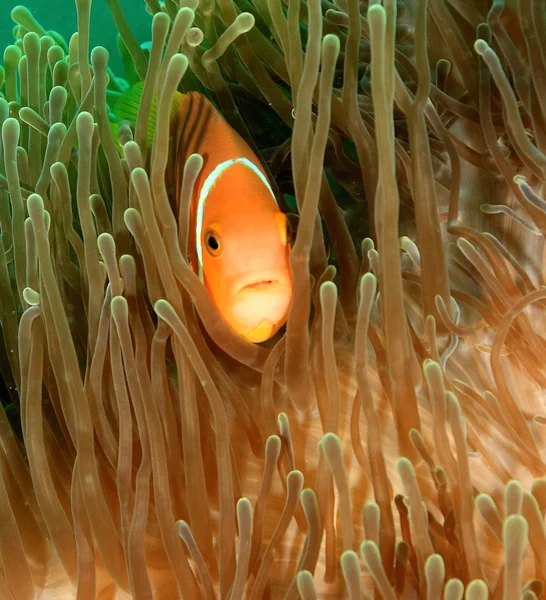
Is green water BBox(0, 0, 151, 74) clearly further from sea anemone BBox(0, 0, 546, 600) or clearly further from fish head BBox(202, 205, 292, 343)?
fish head BBox(202, 205, 292, 343)

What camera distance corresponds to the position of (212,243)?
2.30 feet

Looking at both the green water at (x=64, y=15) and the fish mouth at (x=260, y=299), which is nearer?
the fish mouth at (x=260, y=299)

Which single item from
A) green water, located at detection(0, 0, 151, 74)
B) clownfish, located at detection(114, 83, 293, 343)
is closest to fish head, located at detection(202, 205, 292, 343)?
clownfish, located at detection(114, 83, 293, 343)

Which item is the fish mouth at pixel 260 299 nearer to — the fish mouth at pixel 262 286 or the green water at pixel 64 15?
the fish mouth at pixel 262 286

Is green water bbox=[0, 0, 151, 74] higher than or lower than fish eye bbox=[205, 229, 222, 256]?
higher

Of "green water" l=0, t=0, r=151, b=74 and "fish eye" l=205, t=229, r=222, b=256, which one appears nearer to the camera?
"fish eye" l=205, t=229, r=222, b=256

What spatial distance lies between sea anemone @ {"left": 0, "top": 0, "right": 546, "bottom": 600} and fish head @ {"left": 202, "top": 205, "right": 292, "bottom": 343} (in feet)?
0.07

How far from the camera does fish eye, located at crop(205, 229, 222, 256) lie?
27.2 inches

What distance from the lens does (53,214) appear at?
2.81ft

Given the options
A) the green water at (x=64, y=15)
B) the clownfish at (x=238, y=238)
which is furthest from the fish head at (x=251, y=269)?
the green water at (x=64, y=15)

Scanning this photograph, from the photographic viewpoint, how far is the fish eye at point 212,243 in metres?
0.69

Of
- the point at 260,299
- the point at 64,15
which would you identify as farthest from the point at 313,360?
the point at 64,15

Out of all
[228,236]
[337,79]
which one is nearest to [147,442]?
[228,236]

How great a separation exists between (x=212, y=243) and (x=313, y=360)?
185 millimetres
